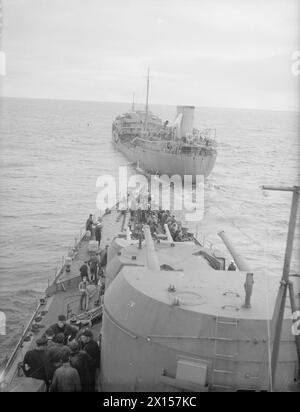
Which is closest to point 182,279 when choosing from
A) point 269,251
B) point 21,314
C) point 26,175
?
point 21,314

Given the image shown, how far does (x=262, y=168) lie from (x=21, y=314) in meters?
45.8

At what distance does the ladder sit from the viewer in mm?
6027

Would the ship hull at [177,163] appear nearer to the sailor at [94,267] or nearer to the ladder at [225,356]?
the sailor at [94,267]

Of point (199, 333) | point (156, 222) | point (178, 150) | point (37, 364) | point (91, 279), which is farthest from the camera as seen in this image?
point (178, 150)

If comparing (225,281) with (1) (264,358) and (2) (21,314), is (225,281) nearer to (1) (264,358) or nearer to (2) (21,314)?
(1) (264,358)

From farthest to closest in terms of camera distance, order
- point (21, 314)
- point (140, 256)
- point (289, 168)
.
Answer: point (289, 168), point (21, 314), point (140, 256)

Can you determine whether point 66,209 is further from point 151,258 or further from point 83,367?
point 83,367

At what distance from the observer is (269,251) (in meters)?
24.0

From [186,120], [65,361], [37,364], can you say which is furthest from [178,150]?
[65,361]

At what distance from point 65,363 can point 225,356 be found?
2115 mm

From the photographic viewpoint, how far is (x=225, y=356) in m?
6.02

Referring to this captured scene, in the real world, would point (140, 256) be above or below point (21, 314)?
above

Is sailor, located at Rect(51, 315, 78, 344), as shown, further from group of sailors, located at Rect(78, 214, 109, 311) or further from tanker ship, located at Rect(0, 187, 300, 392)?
group of sailors, located at Rect(78, 214, 109, 311)

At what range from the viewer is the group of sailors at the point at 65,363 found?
6.55m
